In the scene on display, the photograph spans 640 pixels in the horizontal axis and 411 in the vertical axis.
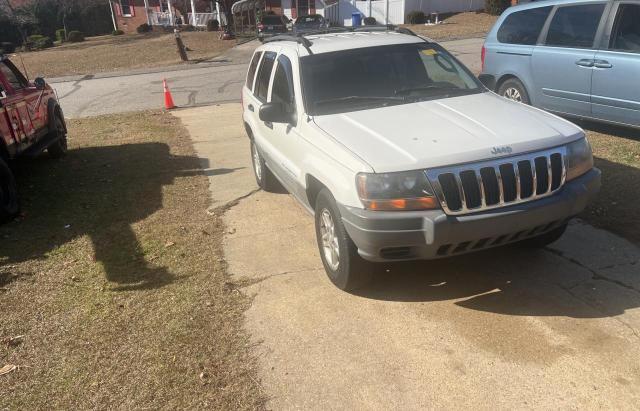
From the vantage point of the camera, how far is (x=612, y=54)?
22.4 ft

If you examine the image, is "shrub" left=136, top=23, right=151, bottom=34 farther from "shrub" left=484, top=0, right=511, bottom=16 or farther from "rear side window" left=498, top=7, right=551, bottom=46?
"rear side window" left=498, top=7, right=551, bottom=46

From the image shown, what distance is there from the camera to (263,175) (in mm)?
6477

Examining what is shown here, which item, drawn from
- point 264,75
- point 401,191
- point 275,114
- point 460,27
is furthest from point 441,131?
point 460,27

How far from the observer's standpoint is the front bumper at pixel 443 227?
340cm

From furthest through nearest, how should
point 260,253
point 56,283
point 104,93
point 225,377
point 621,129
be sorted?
1. point 104,93
2. point 621,129
3. point 260,253
4. point 56,283
5. point 225,377

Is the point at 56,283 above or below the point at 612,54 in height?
below

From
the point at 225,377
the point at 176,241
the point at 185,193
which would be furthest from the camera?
the point at 185,193

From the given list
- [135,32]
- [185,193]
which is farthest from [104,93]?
[135,32]

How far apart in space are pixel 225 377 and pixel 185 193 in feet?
12.7

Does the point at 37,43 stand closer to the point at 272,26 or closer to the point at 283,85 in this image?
the point at 272,26

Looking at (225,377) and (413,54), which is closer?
(225,377)

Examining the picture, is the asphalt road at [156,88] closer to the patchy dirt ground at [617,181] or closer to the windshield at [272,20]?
the patchy dirt ground at [617,181]

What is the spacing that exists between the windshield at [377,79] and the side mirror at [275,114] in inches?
9.9

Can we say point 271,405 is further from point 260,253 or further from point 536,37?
point 536,37
